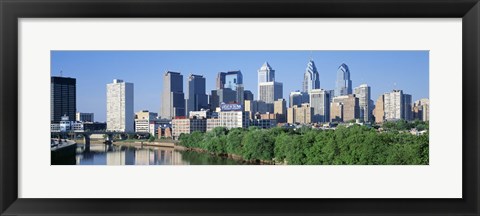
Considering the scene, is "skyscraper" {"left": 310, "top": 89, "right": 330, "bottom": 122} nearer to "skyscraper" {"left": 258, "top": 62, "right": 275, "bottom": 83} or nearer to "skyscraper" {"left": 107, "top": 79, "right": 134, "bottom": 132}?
"skyscraper" {"left": 258, "top": 62, "right": 275, "bottom": 83}

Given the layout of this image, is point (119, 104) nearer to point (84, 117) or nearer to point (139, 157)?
point (84, 117)

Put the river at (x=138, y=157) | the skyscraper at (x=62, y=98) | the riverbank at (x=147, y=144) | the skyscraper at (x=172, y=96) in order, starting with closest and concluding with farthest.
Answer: the river at (x=138, y=157) < the skyscraper at (x=62, y=98) < the riverbank at (x=147, y=144) < the skyscraper at (x=172, y=96)

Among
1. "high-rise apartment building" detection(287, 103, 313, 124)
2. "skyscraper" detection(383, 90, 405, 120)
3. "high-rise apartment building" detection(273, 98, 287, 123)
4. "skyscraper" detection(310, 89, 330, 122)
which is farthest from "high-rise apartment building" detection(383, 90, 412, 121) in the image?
"high-rise apartment building" detection(273, 98, 287, 123)

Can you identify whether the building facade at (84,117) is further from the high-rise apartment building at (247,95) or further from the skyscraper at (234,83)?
the high-rise apartment building at (247,95)
